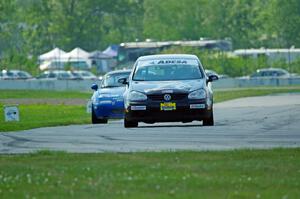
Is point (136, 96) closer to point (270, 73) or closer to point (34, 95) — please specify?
point (34, 95)

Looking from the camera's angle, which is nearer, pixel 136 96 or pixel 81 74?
pixel 136 96

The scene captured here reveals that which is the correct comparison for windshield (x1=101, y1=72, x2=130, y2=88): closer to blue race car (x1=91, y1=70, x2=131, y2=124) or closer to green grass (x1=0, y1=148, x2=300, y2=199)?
blue race car (x1=91, y1=70, x2=131, y2=124)

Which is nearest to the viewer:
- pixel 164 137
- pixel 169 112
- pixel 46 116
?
pixel 164 137

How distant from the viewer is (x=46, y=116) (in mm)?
Answer: 39125

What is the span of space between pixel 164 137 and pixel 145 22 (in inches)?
3457

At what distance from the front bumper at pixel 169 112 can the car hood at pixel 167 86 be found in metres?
0.31

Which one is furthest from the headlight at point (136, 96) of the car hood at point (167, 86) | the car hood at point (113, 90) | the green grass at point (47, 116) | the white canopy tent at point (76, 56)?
the white canopy tent at point (76, 56)

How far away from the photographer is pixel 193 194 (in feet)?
47.9

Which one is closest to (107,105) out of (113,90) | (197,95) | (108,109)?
(108,109)

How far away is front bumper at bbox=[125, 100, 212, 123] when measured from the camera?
27.9 m

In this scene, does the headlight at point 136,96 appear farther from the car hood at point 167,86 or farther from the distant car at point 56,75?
the distant car at point 56,75

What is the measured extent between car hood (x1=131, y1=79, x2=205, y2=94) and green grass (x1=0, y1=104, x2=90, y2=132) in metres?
3.13

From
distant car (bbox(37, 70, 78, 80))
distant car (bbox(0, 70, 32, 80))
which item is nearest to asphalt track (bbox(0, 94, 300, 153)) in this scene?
distant car (bbox(0, 70, 32, 80))

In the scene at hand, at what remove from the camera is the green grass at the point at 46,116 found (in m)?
31.4
